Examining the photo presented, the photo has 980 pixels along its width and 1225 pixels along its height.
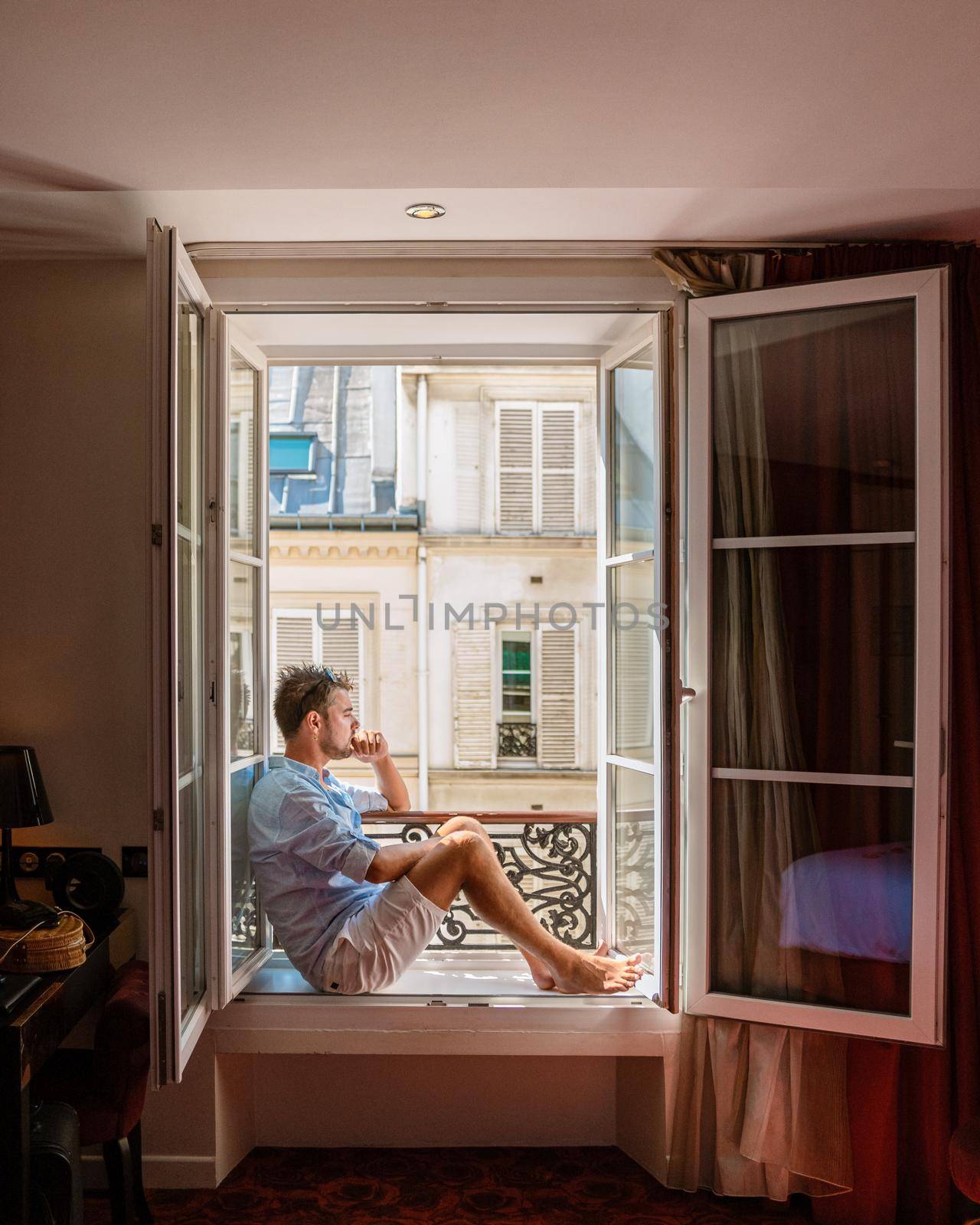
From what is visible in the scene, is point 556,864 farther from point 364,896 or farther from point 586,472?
point 586,472

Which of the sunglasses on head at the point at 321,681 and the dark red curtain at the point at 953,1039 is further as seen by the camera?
the sunglasses on head at the point at 321,681

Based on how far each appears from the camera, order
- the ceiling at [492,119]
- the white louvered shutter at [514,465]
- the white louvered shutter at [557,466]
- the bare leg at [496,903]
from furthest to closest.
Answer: the white louvered shutter at [514,465], the white louvered shutter at [557,466], the bare leg at [496,903], the ceiling at [492,119]

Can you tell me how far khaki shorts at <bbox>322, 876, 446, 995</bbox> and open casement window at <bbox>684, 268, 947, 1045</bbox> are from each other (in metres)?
0.78

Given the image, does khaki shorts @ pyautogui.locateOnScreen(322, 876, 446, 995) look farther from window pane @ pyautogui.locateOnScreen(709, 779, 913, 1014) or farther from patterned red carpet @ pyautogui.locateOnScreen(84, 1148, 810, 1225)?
window pane @ pyautogui.locateOnScreen(709, 779, 913, 1014)

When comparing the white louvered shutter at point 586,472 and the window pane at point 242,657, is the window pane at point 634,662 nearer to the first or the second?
the window pane at point 242,657

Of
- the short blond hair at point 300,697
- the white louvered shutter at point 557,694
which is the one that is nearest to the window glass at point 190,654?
the short blond hair at point 300,697

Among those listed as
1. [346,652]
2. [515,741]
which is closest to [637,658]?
[346,652]

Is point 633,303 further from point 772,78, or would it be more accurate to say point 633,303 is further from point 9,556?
point 9,556

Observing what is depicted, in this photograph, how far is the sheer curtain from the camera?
8.13ft

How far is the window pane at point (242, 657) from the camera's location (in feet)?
8.87

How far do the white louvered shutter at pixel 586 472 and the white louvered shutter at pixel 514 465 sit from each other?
49 centimetres

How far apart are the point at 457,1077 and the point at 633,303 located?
2407 mm

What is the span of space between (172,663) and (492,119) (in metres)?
1.35

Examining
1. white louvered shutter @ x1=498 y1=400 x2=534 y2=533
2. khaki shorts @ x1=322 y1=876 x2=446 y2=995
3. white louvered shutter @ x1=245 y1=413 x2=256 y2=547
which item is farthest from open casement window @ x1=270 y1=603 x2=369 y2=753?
khaki shorts @ x1=322 y1=876 x2=446 y2=995
